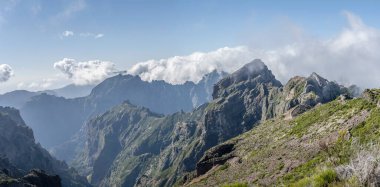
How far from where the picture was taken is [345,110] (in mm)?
105625

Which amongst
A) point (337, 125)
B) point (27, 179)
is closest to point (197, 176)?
point (337, 125)

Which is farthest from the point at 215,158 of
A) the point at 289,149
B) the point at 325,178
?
the point at 325,178

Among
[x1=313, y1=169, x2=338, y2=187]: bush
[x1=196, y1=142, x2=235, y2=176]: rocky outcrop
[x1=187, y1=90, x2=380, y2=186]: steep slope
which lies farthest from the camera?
[x1=196, y1=142, x2=235, y2=176]: rocky outcrop

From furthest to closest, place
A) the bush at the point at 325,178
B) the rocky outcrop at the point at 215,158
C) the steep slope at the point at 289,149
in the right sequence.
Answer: the rocky outcrop at the point at 215,158, the steep slope at the point at 289,149, the bush at the point at 325,178

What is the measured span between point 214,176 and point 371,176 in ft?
319

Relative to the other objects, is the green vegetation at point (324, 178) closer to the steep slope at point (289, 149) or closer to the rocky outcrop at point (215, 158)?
the steep slope at point (289, 149)

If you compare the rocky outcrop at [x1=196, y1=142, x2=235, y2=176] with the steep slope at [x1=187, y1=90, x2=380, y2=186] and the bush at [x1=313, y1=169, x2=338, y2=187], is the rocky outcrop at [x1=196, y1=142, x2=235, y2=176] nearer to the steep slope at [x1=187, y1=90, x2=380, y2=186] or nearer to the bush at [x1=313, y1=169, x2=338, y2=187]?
the steep slope at [x1=187, y1=90, x2=380, y2=186]

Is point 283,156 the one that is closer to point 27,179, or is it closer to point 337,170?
point 337,170

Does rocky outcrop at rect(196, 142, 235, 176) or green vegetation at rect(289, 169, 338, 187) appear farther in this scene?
rocky outcrop at rect(196, 142, 235, 176)

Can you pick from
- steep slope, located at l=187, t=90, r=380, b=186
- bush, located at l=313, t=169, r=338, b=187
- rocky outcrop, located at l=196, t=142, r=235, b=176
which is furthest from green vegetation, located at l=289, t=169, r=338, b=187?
rocky outcrop, located at l=196, t=142, r=235, b=176

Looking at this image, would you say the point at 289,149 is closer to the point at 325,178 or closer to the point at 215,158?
the point at 215,158

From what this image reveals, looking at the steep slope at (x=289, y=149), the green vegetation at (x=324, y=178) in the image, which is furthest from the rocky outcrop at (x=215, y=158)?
the green vegetation at (x=324, y=178)

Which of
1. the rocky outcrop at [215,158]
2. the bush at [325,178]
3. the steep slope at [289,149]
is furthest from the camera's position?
the rocky outcrop at [215,158]

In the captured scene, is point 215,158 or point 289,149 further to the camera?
point 215,158
